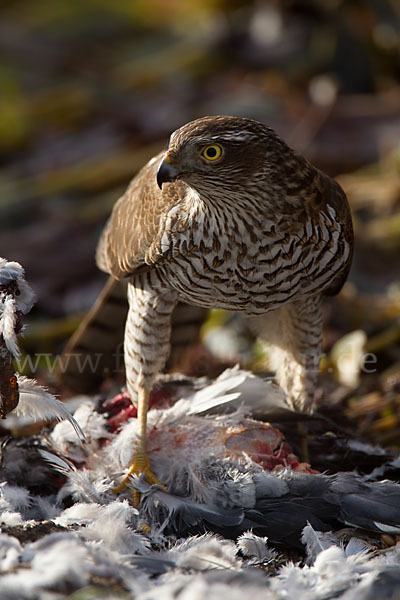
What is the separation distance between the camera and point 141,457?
9.46 feet

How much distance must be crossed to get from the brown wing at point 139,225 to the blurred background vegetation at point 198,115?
0.99 meters

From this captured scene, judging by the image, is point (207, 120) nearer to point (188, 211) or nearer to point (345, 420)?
point (188, 211)

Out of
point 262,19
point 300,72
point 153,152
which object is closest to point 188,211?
point 153,152

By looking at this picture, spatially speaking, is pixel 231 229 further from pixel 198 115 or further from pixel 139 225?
pixel 198 115

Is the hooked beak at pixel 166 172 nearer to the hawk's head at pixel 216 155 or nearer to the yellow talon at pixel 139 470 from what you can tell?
the hawk's head at pixel 216 155

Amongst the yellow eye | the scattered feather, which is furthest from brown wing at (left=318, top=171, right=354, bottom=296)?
the scattered feather

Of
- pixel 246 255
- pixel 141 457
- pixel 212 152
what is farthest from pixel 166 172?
pixel 141 457

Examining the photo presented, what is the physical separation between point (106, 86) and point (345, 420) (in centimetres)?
464

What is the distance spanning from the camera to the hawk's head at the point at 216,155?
96.1 inches

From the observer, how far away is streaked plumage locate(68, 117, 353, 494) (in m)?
2.49

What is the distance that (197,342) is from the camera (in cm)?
405

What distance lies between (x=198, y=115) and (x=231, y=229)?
3.78 meters

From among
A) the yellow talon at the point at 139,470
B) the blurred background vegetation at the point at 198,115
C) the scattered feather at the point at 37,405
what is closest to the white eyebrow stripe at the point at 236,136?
the scattered feather at the point at 37,405

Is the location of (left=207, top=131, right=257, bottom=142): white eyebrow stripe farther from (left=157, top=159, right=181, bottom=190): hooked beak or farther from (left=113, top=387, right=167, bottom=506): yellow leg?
(left=113, top=387, right=167, bottom=506): yellow leg
